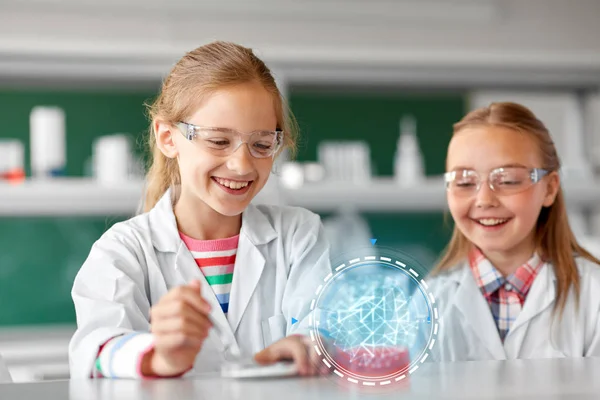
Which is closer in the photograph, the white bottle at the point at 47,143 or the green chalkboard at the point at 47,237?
the white bottle at the point at 47,143

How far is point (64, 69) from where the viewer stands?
306 cm

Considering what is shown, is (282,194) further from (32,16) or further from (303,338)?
(303,338)

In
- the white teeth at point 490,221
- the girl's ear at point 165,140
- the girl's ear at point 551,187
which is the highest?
the girl's ear at point 165,140

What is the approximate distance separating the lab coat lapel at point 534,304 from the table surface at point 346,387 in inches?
31.5

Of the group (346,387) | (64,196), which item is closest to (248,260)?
(346,387)

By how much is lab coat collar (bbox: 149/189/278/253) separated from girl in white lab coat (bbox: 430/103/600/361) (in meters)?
0.39

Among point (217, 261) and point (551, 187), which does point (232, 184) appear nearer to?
point (217, 261)

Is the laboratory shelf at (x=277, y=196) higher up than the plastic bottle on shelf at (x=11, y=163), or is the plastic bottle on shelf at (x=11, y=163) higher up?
the plastic bottle on shelf at (x=11, y=163)

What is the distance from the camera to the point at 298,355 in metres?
0.77

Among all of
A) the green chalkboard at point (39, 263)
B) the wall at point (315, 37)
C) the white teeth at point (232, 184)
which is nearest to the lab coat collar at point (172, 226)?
the white teeth at point (232, 184)

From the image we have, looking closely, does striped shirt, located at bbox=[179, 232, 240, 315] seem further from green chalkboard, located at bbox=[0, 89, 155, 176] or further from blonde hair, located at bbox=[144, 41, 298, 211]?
green chalkboard, located at bbox=[0, 89, 155, 176]

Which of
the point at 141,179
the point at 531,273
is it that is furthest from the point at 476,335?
the point at 141,179

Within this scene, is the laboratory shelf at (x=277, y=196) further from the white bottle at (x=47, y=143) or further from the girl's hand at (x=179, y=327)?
the girl's hand at (x=179, y=327)

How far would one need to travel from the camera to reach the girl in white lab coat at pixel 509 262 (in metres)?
1.59
